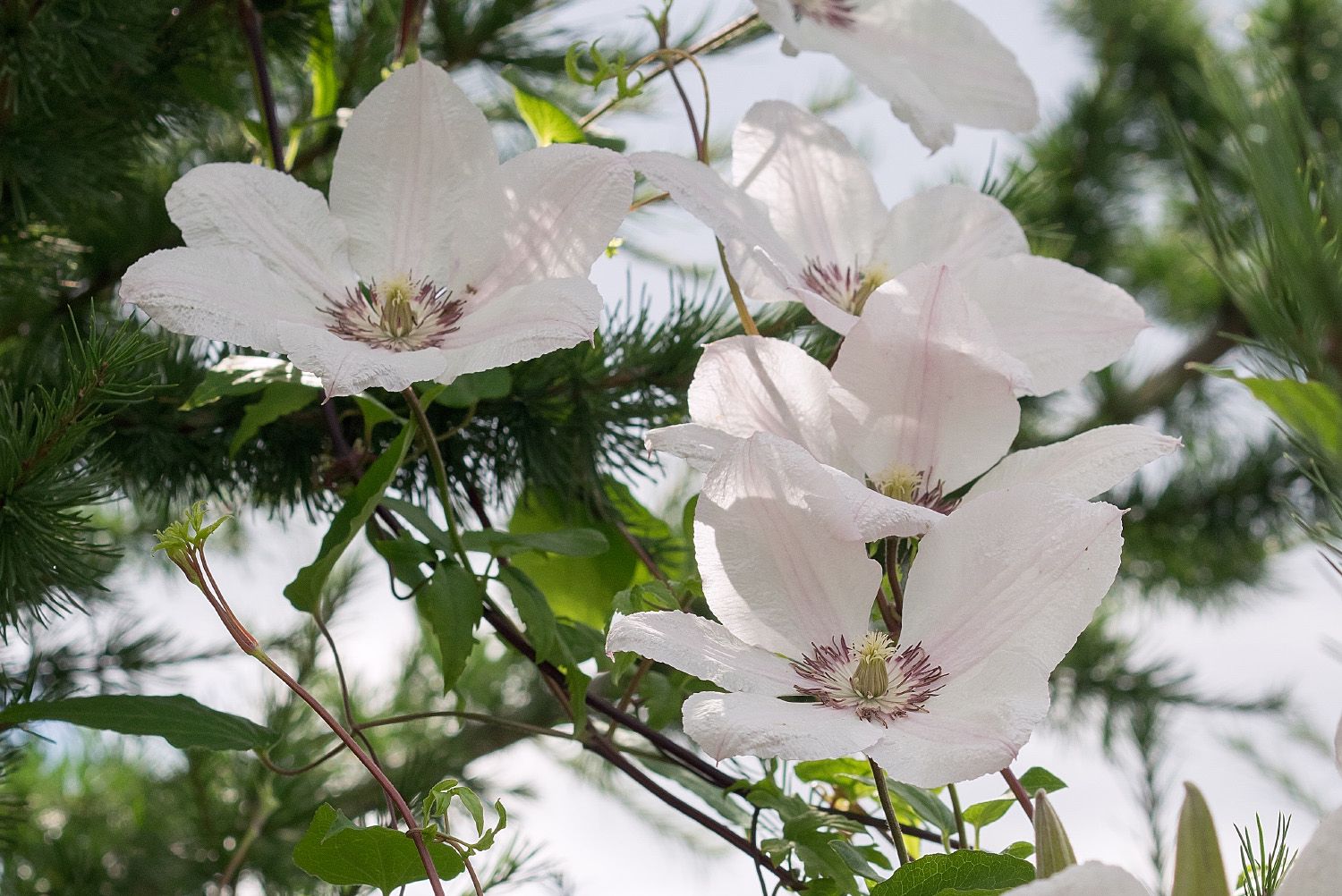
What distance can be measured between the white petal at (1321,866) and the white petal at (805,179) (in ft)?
0.88

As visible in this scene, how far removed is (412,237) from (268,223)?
0.15ft

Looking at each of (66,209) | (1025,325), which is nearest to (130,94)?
(66,209)

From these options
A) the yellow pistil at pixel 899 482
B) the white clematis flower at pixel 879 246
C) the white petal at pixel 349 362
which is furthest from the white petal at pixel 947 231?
the white petal at pixel 349 362

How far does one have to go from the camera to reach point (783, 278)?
390 mm

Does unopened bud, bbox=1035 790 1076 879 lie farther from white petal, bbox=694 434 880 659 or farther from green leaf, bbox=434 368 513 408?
green leaf, bbox=434 368 513 408

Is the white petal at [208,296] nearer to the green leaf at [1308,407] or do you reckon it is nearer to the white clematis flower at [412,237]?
the white clematis flower at [412,237]

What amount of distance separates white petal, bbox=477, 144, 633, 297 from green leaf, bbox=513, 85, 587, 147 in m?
0.11

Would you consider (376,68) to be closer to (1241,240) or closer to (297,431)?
(297,431)

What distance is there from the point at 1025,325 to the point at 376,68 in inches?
16.5

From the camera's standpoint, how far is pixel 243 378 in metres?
0.44

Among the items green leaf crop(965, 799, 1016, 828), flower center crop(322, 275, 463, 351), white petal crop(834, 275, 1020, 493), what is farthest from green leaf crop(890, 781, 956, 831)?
flower center crop(322, 275, 463, 351)

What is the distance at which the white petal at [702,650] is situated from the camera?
316mm

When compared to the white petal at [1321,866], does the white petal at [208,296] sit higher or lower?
higher

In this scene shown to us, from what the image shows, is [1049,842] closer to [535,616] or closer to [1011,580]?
[1011,580]
